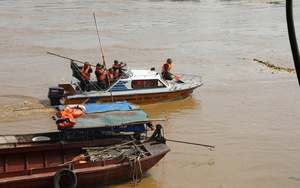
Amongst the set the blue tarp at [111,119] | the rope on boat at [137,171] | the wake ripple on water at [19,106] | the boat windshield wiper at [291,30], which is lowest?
the rope on boat at [137,171]

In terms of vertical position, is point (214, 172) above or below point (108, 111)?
below

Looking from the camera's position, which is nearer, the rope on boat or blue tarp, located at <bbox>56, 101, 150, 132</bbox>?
the rope on boat

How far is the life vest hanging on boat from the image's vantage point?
40.1 ft

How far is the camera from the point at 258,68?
27484mm

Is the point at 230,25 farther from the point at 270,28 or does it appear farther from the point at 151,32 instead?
the point at 151,32

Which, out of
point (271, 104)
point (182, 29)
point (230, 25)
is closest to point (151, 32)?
point (182, 29)

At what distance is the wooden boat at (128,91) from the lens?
60.2ft

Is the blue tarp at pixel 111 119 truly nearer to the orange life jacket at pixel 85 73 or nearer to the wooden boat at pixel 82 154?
the wooden boat at pixel 82 154

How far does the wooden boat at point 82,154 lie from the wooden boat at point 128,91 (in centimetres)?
497

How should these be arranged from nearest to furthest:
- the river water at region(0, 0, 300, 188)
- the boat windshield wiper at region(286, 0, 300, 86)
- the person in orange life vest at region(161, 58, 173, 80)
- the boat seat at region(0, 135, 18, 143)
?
the boat windshield wiper at region(286, 0, 300, 86), the boat seat at region(0, 135, 18, 143), the river water at region(0, 0, 300, 188), the person in orange life vest at region(161, 58, 173, 80)

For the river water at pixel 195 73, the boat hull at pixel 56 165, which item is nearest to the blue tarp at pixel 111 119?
the boat hull at pixel 56 165

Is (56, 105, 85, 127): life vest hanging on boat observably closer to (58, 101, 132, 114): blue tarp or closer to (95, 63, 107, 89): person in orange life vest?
(58, 101, 132, 114): blue tarp

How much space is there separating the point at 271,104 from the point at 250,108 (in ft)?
4.02

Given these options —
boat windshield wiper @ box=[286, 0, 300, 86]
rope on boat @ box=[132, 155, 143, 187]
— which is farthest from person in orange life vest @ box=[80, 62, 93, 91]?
boat windshield wiper @ box=[286, 0, 300, 86]
